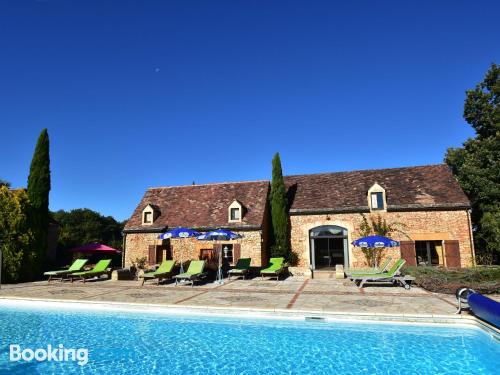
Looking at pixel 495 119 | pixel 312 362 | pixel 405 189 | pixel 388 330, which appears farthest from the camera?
pixel 495 119

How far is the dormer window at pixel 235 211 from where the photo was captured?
22.9 m

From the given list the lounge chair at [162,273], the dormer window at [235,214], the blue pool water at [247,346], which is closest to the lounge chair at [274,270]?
the lounge chair at [162,273]

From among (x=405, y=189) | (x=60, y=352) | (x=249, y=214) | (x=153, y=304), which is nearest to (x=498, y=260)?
(x=405, y=189)

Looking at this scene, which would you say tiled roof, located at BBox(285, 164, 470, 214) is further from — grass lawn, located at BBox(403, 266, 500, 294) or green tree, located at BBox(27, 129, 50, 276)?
green tree, located at BBox(27, 129, 50, 276)

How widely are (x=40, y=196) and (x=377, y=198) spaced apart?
2102 centimetres

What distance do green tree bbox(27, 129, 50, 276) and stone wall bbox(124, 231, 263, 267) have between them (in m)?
5.41

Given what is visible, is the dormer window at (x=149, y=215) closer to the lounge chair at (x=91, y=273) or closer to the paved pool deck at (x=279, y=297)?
the lounge chair at (x=91, y=273)

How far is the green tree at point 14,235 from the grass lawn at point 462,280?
2029 centimetres

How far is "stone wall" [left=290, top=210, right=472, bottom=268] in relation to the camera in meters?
19.9

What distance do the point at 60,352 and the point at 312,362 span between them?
5.34 m

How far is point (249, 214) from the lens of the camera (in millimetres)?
23141

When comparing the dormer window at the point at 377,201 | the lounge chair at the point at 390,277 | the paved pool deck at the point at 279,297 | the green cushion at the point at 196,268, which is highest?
the dormer window at the point at 377,201

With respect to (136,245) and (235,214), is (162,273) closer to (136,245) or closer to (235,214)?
(235,214)

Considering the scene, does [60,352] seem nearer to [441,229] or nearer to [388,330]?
[388,330]
